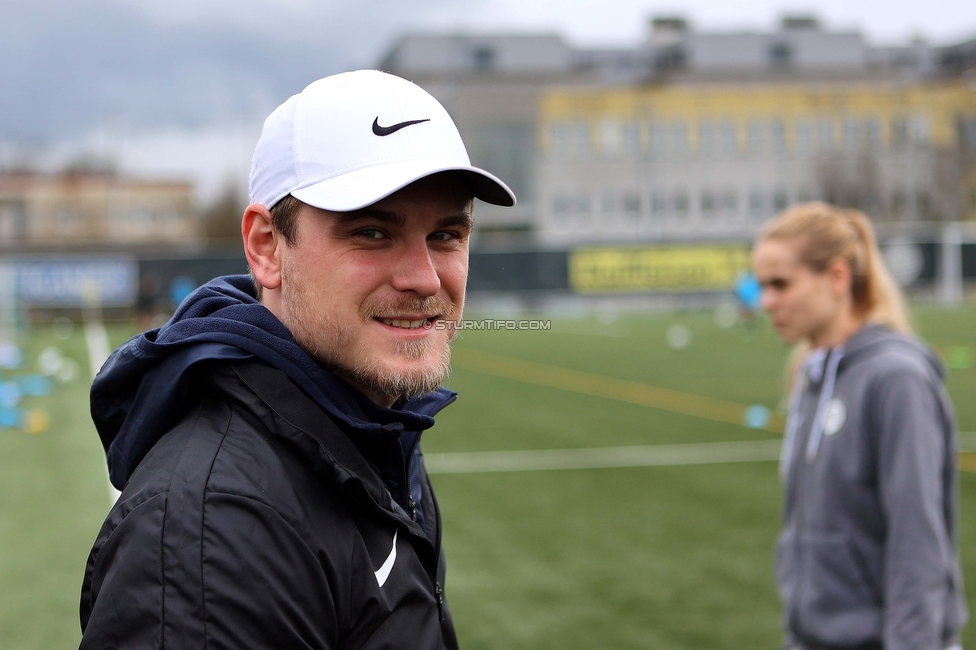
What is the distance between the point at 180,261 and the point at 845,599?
33309mm

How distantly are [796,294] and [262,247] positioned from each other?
2467 millimetres

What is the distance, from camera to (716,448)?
37.6ft

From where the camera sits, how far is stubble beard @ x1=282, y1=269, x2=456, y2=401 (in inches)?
70.0

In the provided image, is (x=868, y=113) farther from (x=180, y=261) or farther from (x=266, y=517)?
(x=266, y=517)

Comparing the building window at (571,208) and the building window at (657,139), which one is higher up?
Result: the building window at (657,139)

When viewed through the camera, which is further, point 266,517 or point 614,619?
point 614,619

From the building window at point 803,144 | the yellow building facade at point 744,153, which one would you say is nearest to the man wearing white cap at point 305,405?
the yellow building facade at point 744,153

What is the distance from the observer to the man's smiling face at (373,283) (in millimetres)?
1756

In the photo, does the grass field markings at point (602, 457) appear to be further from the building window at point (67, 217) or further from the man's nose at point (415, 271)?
the building window at point (67, 217)

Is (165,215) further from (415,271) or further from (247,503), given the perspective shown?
(247,503)

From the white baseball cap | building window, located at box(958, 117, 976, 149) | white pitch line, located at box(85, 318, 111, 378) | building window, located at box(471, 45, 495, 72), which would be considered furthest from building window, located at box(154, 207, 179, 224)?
building window, located at box(958, 117, 976, 149)

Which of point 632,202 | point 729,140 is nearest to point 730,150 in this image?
point 729,140

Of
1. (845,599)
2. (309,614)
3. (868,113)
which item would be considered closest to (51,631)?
(845,599)

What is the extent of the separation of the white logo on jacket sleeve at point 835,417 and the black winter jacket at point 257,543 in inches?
77.8
